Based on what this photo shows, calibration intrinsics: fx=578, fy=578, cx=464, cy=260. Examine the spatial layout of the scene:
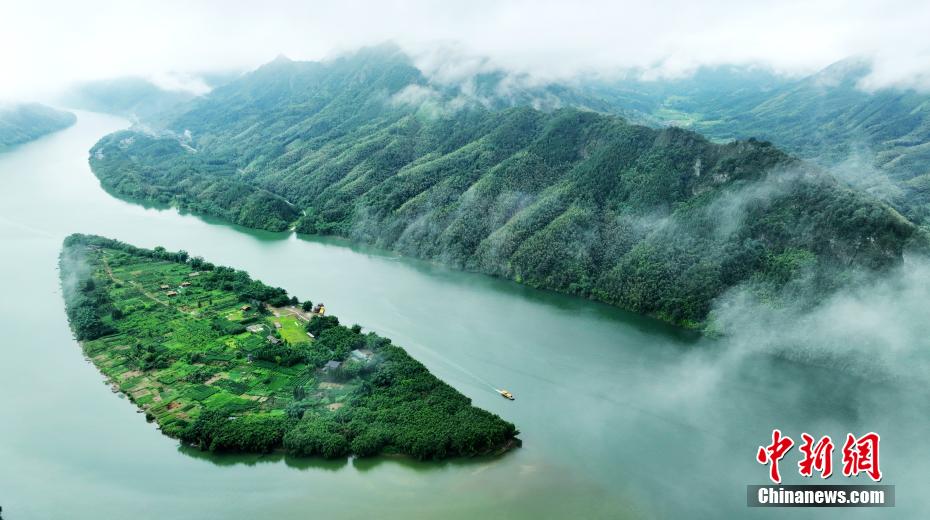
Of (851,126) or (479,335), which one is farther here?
(851,126)

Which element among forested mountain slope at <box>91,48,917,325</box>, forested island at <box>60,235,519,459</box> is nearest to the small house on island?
forested island at <box>60,235,519,459</box>

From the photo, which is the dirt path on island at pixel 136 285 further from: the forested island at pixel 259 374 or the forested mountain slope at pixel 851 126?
the forested mountain slope at pixel 851 126

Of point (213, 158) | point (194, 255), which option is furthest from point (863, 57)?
point (194, 255)

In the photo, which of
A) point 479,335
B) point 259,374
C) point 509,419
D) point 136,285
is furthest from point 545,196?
point 136,285

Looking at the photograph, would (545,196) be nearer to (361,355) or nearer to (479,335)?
(479,335)

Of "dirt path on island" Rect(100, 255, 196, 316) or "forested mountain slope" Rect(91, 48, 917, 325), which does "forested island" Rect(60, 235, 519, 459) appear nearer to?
"dirt path on island" Rect(100, 255, 196, 316)

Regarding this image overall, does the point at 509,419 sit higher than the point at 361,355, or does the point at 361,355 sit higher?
the point at 361,355
